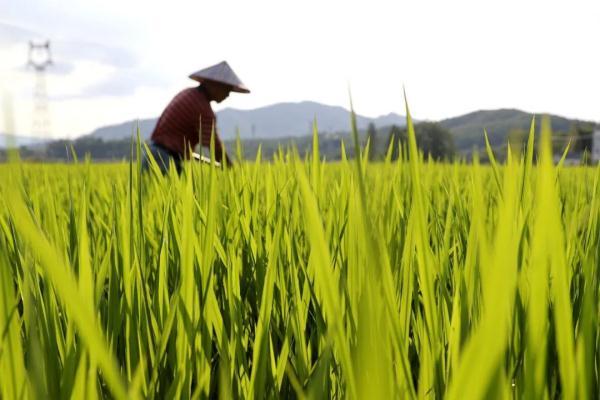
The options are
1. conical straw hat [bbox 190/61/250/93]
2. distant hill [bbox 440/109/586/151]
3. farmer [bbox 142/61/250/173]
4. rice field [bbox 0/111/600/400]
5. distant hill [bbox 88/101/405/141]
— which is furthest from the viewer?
distant hill [bbox 88/101/405/141]

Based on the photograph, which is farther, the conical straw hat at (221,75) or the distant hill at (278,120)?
the distant hill at (278,120)

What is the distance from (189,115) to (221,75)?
0.41m

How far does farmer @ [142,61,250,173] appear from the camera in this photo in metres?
2.87

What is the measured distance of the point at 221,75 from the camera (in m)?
3.18

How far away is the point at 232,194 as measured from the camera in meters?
0.73

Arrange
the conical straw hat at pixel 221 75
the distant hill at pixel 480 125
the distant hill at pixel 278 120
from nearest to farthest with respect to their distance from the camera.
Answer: the conical straw hat at pixel 221 75, the distant hill at pixel 480 125, the distant hill at pixel 278 120

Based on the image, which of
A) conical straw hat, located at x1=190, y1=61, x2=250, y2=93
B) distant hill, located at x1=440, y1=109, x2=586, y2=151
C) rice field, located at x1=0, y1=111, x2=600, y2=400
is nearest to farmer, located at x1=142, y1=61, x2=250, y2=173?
conical straw hat, located at x1=190, y1=61, x2=250, y2=93

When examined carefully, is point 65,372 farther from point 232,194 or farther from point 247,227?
point 232,194

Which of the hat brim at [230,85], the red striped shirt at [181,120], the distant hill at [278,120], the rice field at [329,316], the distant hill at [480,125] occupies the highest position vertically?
the distant hill at [278,120]

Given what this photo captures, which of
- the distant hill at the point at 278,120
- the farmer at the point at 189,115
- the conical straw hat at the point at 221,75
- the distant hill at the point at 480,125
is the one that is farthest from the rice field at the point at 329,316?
the distant hill at the point at 278,120

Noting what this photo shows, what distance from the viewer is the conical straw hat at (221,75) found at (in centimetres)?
309

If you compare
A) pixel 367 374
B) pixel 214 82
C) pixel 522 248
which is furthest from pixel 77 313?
pixel 214 82

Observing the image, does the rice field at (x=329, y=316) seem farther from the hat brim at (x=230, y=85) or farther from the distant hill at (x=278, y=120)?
the distant hill at (x=278, y=120)

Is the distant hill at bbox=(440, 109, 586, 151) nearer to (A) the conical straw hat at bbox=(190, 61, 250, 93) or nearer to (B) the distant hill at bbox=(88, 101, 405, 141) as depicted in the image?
(B) the distant hill at bbox=(88, 101, 405, 141)
